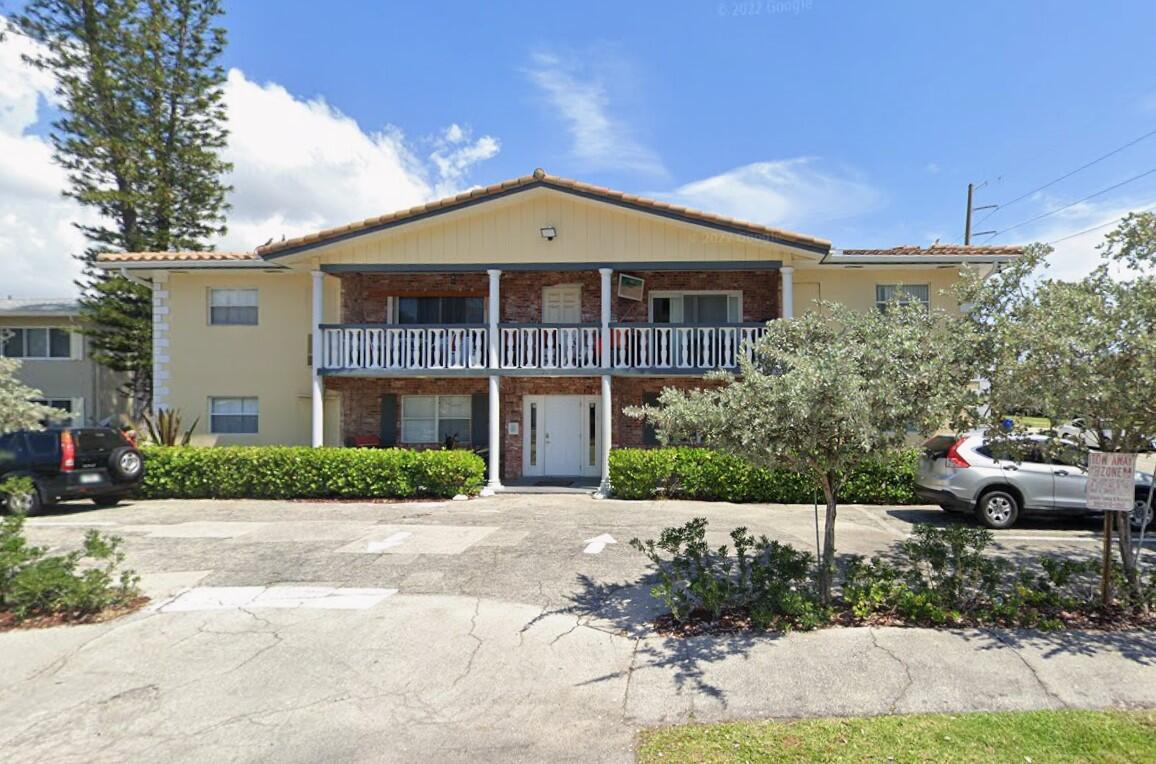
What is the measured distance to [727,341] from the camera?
13.2 meters

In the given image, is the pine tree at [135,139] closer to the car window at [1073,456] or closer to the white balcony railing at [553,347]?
the white balcony railing at [553,347]

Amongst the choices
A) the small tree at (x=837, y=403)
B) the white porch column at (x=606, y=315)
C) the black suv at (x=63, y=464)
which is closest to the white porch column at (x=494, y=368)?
the white porch column at (x=606, y=315)

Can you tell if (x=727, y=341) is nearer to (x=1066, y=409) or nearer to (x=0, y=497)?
(x=1066, y=409)

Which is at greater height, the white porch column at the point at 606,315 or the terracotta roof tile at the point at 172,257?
the terracotta roof tile at the point at 172,257

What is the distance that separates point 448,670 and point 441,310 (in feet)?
39.9

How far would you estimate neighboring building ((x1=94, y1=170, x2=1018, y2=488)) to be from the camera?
43.2 ft

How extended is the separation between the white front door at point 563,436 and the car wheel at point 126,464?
26.1ft

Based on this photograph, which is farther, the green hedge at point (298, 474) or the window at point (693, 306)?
the window at point (693, 306)

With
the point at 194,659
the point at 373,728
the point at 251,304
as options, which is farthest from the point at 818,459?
the point at 251,304

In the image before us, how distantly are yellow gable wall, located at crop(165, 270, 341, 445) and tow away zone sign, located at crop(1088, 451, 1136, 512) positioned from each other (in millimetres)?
14638

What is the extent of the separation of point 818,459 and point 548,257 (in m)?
9.44

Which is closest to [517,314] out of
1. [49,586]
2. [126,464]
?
[126,464]

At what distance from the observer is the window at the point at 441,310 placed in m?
15.5

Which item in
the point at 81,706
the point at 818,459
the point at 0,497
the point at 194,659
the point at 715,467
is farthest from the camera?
the point at 715,467
